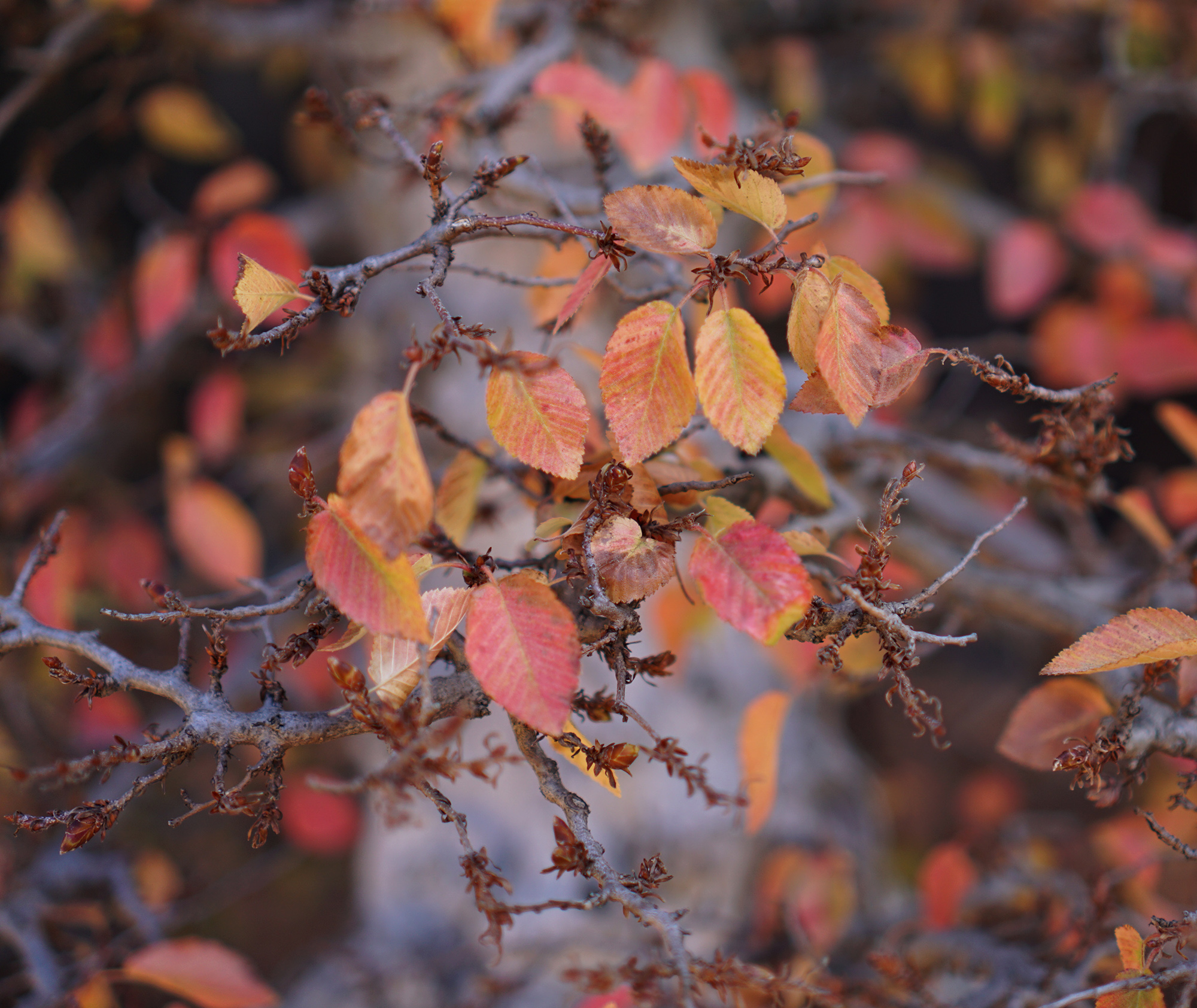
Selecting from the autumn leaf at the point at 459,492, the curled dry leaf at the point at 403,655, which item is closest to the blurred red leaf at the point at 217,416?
the autumn leaf at the point at 459,492

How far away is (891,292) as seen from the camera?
1.82 meters

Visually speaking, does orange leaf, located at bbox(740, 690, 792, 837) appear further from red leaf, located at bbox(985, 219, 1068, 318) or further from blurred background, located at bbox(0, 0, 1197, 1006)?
red leaf, located at bbox(985, 219, 1068, 318)

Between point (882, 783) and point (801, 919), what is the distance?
2.88 feet

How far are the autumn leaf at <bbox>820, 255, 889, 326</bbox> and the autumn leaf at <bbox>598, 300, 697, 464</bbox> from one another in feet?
0.34

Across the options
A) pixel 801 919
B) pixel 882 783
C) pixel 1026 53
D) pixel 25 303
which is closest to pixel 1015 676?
pixel 882 783

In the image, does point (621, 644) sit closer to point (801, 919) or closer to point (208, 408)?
point (801, 919)

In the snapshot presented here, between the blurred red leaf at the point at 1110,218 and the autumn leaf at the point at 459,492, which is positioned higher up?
the autumn leaf at the point at 459,492

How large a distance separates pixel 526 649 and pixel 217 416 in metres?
1.21

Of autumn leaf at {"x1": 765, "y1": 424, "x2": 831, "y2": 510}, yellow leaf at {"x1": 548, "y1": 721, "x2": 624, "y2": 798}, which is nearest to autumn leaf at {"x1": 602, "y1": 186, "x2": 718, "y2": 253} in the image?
autumn leaf at {"x1": 765, "y1": 424, "x2": 831, "y2": 510}

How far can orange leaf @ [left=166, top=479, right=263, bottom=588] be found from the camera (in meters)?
1.22

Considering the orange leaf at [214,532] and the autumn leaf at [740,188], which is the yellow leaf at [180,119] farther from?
the autumn leaf at [740,188]

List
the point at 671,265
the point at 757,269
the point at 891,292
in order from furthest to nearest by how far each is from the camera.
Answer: the point at 891,292
the point at 671,265
the point at 757,269

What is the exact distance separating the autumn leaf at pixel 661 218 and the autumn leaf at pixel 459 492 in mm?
214

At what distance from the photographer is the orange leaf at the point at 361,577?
0.40 metres
